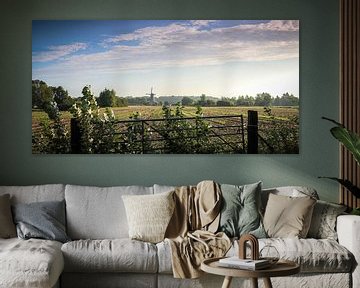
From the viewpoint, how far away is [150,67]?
24.8ft

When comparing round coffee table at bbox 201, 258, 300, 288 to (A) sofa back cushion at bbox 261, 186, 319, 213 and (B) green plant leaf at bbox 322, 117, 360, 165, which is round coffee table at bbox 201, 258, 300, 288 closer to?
(A) sofa back cushion at bbox 261, 186, 319, 213

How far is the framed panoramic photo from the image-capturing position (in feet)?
24.7

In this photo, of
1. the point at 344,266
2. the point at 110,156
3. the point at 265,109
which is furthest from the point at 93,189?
the point at 344,266

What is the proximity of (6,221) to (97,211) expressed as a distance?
77 centimetres

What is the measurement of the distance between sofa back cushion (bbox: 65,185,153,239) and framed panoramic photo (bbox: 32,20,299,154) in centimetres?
51

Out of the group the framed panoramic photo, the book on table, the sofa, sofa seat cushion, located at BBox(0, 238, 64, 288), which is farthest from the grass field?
the book on table

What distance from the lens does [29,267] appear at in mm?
5656

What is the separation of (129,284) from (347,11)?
322 centimetres

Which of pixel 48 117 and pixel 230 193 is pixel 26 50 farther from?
pixel 230 193

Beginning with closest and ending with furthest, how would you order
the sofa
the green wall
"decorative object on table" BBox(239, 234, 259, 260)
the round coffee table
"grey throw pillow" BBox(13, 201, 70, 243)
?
the round coffee table
"decorative object on table" BBox(239, 234, 259, 260)
the sofa
"grey throw pillow" BBox(13, 201, 70, 243)
the green wall

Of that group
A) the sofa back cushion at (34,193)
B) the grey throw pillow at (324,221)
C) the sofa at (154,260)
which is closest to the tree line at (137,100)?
the sofa back cushion at (34,193)

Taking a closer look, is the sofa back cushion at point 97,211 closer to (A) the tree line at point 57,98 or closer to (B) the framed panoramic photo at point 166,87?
(B) the framed panoramic photo at point 166,87

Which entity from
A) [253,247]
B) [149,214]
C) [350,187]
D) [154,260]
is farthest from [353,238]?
[149,214]

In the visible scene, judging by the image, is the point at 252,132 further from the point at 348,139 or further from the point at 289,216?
the point at 289,216
